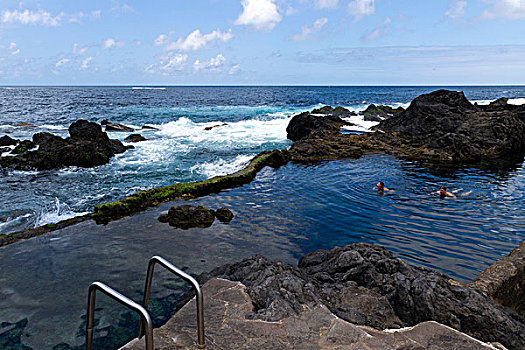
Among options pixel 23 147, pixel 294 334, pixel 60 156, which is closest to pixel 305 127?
pixel 60 156

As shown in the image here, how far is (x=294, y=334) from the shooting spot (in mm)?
3656

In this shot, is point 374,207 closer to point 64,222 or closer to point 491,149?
point 64,222

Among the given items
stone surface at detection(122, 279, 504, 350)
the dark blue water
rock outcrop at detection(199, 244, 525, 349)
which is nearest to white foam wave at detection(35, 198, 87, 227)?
the dark blue water

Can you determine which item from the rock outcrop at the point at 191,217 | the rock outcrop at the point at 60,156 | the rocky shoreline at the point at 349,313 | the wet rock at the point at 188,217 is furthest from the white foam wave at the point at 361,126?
the rocky shoreline at the point at 349,313

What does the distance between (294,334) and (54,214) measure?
1000 cm

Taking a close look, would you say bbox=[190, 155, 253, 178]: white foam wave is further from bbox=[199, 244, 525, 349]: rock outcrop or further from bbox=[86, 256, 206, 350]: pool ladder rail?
bbox=[86, 256, 206, 350]: pool ladder rail

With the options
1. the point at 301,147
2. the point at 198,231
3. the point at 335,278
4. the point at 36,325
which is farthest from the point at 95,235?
the point at 301,147

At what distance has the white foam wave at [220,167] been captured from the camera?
1725 cm

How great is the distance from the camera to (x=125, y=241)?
862 cm

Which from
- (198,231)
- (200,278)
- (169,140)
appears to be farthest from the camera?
(169,140)

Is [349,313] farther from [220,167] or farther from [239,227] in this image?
[220,167]

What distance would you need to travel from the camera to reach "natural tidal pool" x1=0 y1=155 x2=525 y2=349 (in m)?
5.78

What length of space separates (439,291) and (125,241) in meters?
7.13

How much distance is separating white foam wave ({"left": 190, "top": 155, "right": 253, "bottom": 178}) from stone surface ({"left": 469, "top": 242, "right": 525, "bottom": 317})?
489 inches
